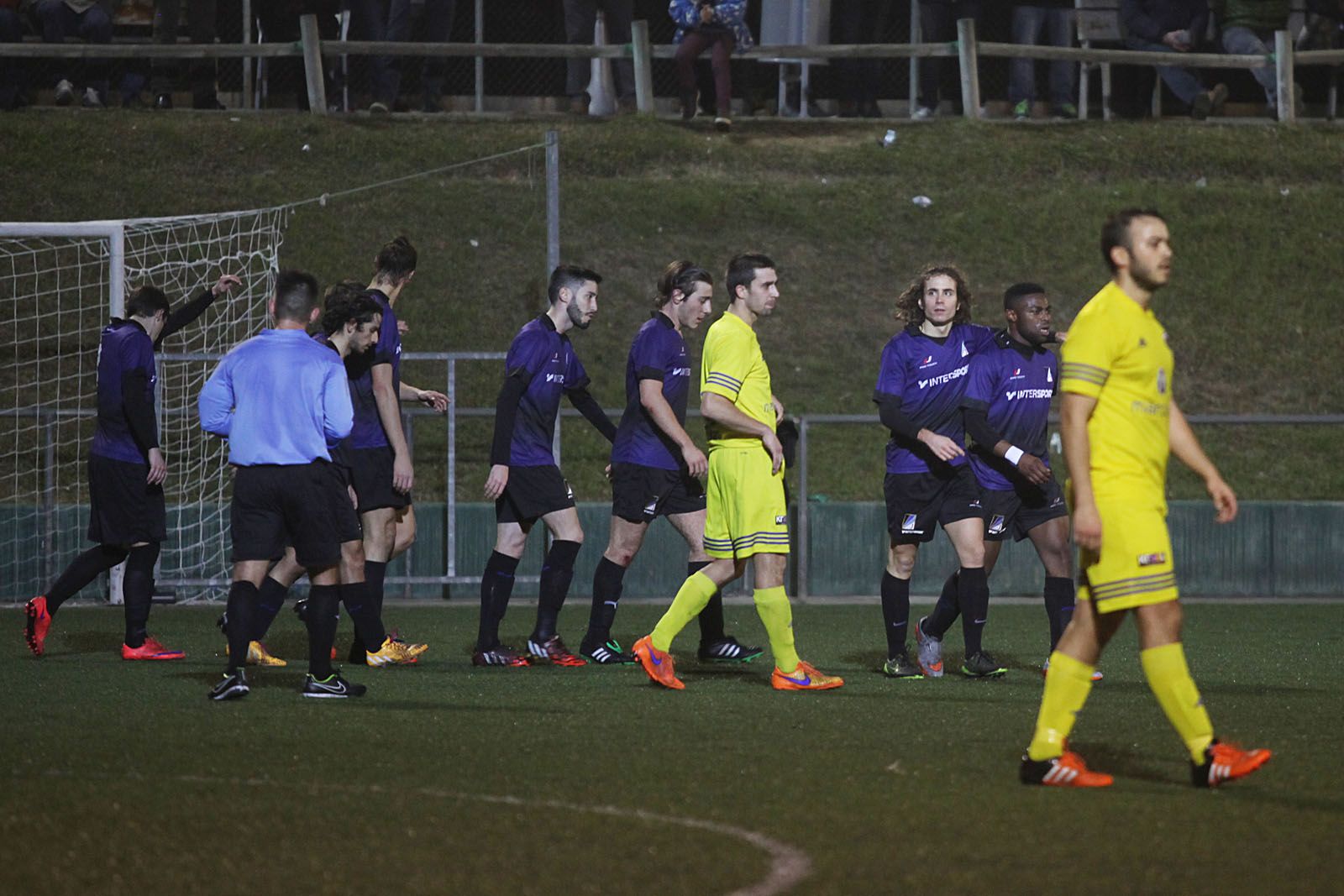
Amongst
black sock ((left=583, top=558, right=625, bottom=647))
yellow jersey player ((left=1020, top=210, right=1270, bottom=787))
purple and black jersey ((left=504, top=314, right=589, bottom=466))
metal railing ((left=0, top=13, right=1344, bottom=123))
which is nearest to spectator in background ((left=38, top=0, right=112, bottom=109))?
metal railing ((left=0, top=13, right=1344, bottom=123))

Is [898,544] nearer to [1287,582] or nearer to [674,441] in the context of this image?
[674,441]

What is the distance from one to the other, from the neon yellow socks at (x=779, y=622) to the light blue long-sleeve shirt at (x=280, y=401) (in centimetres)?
212

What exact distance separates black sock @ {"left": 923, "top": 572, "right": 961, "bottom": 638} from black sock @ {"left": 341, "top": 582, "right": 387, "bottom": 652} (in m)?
2.93

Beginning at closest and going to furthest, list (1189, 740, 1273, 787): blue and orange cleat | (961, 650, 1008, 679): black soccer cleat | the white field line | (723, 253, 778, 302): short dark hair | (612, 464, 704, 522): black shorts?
the white field line
(1189, 740, 1273, 787): blue and orange cleat
(723, 253, 778, 302): short dark hair
(961, 650, 1008, 679): black soccer cleat
(612, 464, 704, 522): black shorts

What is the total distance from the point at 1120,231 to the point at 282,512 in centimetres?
392

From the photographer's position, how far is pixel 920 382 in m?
9.51

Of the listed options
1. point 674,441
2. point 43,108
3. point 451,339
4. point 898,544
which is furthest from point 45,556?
point 43,108

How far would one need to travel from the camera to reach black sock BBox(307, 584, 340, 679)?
8172 mm

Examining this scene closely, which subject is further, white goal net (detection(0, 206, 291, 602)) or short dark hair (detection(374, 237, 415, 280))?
white goal net (detection(0, 206, 291, 602))

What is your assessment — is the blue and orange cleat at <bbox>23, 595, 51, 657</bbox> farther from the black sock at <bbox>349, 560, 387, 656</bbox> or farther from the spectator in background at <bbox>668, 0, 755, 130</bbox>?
the spectator in background at <bbox>668, 0, 755, 130</bbox>

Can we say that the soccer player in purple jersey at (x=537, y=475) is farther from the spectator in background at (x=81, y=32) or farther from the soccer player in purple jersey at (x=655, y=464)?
the spectator in background at (x=81, y=32)

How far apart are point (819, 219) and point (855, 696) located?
13136 millimetres

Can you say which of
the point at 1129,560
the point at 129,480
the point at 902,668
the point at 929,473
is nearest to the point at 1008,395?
the point at 929,473

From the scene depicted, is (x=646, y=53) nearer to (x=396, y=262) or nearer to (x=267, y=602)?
(x=396, y=262)
